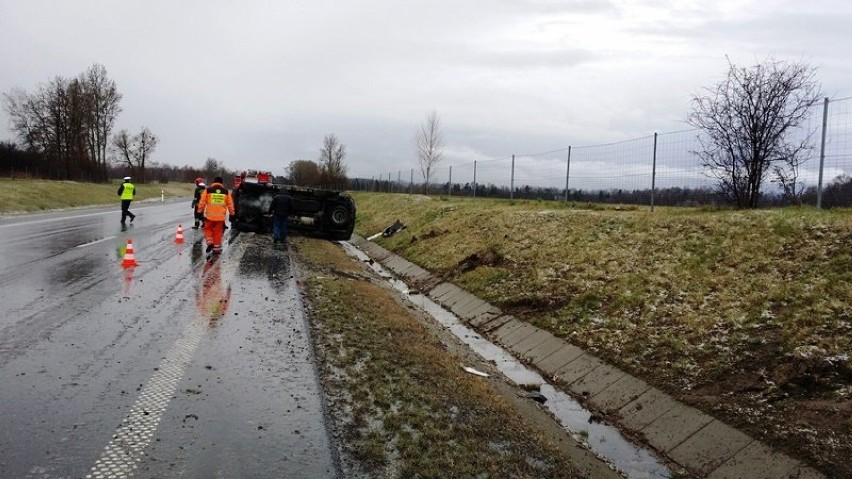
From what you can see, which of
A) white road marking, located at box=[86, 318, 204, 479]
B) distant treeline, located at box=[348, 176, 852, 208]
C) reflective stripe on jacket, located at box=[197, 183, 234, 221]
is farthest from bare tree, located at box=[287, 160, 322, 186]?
white road marking, located at box=[86, 318, 204, 479]

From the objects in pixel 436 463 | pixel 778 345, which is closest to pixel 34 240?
pixel 436 463

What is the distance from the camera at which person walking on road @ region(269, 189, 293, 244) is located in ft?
51.8

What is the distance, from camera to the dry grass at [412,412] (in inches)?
156

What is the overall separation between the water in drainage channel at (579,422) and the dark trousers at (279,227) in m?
7.44

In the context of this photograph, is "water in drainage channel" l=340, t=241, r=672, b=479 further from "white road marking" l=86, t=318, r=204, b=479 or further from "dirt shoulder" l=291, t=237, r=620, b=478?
"white road marking" l=86, t=318, r=204, b=479

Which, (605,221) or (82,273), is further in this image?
(605,221)

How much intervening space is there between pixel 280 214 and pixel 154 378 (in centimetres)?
1135

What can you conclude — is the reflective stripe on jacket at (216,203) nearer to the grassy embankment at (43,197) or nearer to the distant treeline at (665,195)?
the distant treeline at (665,195)

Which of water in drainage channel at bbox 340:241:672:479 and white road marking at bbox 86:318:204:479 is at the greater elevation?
white road marking at bbox 86:318:204:479

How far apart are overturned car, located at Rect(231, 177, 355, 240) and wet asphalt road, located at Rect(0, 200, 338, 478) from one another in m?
7.48

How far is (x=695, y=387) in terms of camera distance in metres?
5.93

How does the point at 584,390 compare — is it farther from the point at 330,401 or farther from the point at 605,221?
the point at 605,221

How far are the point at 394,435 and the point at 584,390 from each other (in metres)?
3.36

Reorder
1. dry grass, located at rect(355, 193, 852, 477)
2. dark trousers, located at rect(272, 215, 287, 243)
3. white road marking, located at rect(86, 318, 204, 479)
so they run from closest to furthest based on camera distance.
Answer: white road marking, located at rect(86, 318, 204, 479) < dry grass, located at rect(355, 193, 852, 477) < dark trousers, located at rect(272, 215, 287, 243)
